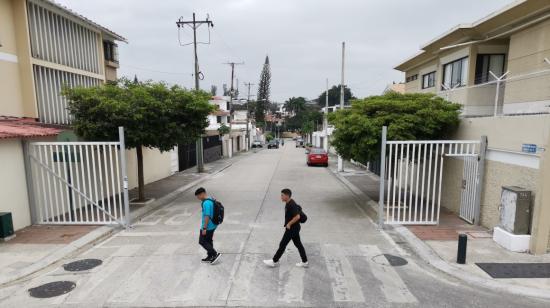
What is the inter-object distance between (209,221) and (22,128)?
6.44 meters

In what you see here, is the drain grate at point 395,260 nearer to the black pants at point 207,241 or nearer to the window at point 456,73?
the black pants at point 207,241

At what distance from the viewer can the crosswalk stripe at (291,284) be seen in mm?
5613

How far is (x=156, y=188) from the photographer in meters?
16.1

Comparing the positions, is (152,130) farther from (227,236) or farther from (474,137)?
(474,137)

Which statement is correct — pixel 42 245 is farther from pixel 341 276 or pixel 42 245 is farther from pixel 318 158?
pixel 318 158

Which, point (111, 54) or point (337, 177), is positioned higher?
point (111, 54)

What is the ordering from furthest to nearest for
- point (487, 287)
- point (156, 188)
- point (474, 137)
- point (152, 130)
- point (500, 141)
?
point (156, 188)
point (152, 130)
point (474, 137)
point (500, 141)
point (487, 287)

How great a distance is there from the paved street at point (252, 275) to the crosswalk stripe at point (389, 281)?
17 mm

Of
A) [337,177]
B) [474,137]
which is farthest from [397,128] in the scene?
[337,177]

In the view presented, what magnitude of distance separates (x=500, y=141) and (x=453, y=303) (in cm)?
500

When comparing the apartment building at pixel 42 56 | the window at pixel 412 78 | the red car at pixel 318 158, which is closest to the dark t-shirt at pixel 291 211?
the apartment building at pixel 42 56

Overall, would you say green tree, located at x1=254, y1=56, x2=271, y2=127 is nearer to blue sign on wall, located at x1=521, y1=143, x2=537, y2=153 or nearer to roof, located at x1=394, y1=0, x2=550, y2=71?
roof, located at x1=394, y1=0, x2=550, y2=71

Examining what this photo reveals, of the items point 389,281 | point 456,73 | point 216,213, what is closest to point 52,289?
point 216,213

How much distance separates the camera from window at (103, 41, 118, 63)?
1596 centimetres
